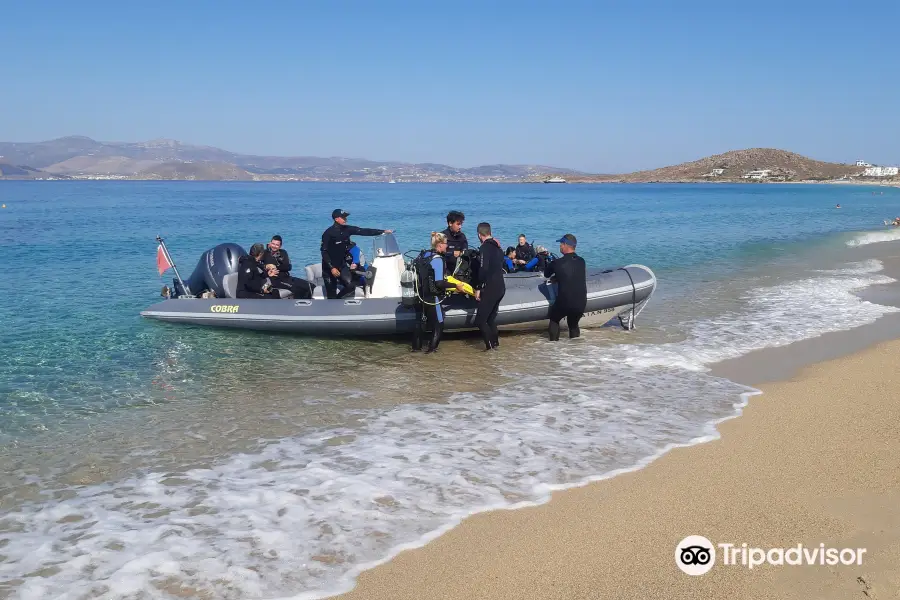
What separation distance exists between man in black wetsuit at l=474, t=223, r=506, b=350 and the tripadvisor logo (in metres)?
4.87

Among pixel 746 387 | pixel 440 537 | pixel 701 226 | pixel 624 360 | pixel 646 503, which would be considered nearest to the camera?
pixel 440 537

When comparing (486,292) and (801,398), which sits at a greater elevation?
(486,292)

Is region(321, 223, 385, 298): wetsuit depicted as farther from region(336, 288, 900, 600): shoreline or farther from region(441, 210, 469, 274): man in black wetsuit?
region(336, 288, 900, 600): shoreline

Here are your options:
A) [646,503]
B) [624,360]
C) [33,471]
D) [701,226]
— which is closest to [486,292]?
[624,360]

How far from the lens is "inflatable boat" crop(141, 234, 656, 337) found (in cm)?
870

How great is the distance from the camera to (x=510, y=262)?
1078cm

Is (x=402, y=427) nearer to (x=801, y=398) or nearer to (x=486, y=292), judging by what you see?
(x=486, y=292)

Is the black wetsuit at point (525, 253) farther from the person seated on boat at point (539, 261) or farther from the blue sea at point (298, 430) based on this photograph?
the blue sea at point (298, 430)

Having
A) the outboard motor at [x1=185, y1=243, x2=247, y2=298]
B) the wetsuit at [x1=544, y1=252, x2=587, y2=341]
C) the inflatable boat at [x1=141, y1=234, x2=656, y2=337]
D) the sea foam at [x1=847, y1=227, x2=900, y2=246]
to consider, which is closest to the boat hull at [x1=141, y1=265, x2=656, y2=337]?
the inflatable boat at [x1=141, y1=234, x2=656, y2=337]

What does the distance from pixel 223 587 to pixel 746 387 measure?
515cm

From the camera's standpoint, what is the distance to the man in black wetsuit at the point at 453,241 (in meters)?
8.38

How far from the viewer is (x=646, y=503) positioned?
4.12 meters

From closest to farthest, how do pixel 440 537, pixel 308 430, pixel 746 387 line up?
pixel 440 537 → pixel 308 430 → pixel 746 387

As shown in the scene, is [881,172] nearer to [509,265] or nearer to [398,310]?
[509,265]
